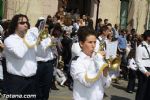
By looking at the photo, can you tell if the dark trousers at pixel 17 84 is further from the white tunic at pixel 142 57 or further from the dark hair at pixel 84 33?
the white tunic at pixel 142 57

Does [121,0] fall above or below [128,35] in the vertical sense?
above

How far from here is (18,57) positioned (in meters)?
6.68

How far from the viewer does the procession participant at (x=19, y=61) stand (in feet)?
22.1

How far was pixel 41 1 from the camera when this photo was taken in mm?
18844

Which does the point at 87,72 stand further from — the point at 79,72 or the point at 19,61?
the point at 19,61

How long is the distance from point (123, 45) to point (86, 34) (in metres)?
12.1

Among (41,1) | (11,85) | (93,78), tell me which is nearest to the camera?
(93,78)

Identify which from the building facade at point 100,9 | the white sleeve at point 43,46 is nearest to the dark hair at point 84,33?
the white sleeve at point 43,46

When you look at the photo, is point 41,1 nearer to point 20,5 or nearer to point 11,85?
point 20,5

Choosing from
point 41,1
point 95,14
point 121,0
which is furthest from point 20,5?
point 121,0

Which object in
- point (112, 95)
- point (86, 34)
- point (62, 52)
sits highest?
point (86, 34)

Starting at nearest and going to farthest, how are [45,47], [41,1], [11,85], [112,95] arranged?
[11,85] < [45,47] < [112,95] < [41,1]

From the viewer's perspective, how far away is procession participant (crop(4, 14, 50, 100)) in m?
6.74

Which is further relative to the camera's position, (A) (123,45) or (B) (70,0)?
(B) (70,0)
